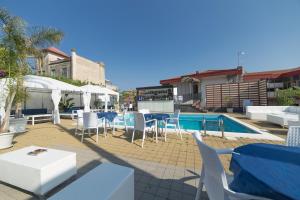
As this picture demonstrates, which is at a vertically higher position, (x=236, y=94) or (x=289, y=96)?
(x=236, y=94)

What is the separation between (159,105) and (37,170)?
48.7 ft

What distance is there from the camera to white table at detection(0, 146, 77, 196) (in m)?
2.13

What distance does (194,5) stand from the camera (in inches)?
409

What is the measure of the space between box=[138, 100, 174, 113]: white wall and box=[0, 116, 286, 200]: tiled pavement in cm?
1107

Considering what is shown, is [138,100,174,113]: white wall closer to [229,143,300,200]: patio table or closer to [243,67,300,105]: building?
[243,67,300,105]: building

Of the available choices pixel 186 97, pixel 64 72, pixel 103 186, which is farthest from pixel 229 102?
pixel 64 72

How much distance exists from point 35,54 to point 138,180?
7.52 meters

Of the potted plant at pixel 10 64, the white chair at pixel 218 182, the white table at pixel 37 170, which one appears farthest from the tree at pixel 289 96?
the potted plant at pixel 10 64

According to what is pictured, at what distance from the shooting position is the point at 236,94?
15.4 meters

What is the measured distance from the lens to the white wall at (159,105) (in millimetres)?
16266

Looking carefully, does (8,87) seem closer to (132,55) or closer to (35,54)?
(35,54)

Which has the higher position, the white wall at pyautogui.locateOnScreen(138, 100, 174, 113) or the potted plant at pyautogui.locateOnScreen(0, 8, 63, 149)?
the potted plant at pyautogui.locateOnScreen(0, 8, 63, 149)

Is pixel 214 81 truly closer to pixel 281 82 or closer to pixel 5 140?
pixel 281 82

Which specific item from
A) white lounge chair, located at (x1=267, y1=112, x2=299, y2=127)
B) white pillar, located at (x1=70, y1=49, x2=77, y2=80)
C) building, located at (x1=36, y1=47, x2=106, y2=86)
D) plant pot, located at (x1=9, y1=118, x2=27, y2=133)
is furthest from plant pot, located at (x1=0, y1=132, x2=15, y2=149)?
white pillar, located at (x1=70, y1=49, x2=77, y2=80)
